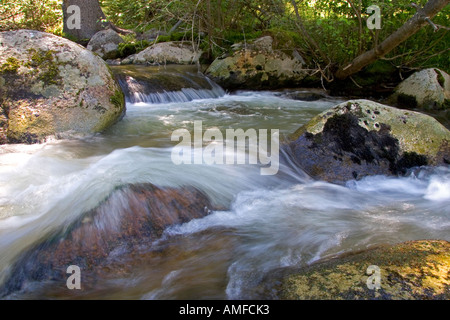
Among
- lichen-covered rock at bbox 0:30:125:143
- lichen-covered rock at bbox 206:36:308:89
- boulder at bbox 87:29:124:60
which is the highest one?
boulder at bbox 87:29:124:60

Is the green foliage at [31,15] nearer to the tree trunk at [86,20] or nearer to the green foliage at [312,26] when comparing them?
the green foliage at [312,26]

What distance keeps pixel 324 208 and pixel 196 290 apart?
1935 mm

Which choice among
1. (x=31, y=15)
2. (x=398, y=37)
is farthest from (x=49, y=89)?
(x=31, y=15)

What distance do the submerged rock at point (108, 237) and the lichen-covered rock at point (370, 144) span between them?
1.86 meters

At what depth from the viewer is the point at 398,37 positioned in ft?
22.5

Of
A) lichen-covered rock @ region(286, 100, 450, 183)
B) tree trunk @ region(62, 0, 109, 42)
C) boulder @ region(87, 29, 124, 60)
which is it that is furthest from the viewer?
tree trunk @ region(62, 0, 109, 42)

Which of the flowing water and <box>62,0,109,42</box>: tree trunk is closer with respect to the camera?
the flowing water

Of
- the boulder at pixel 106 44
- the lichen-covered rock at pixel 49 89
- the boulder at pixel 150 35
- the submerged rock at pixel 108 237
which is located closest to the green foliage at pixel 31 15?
the boulder at pixel 106 44

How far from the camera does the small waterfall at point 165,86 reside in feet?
26.0

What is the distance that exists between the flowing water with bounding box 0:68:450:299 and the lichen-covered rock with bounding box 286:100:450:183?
159mm

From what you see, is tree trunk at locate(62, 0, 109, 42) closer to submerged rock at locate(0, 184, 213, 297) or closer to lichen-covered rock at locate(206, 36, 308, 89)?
lichen-covered rock at locate(206, 36, 308, 89)

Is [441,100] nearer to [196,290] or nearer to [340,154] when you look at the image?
[340,154]

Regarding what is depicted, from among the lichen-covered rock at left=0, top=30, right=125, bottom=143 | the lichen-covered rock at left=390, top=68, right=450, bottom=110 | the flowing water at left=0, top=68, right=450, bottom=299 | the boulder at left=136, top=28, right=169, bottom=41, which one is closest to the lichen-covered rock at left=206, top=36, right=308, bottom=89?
the lichen-covered rock at left=390, top=68, right=450, bottom=110

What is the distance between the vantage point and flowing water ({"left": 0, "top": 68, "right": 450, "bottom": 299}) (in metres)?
2.50
